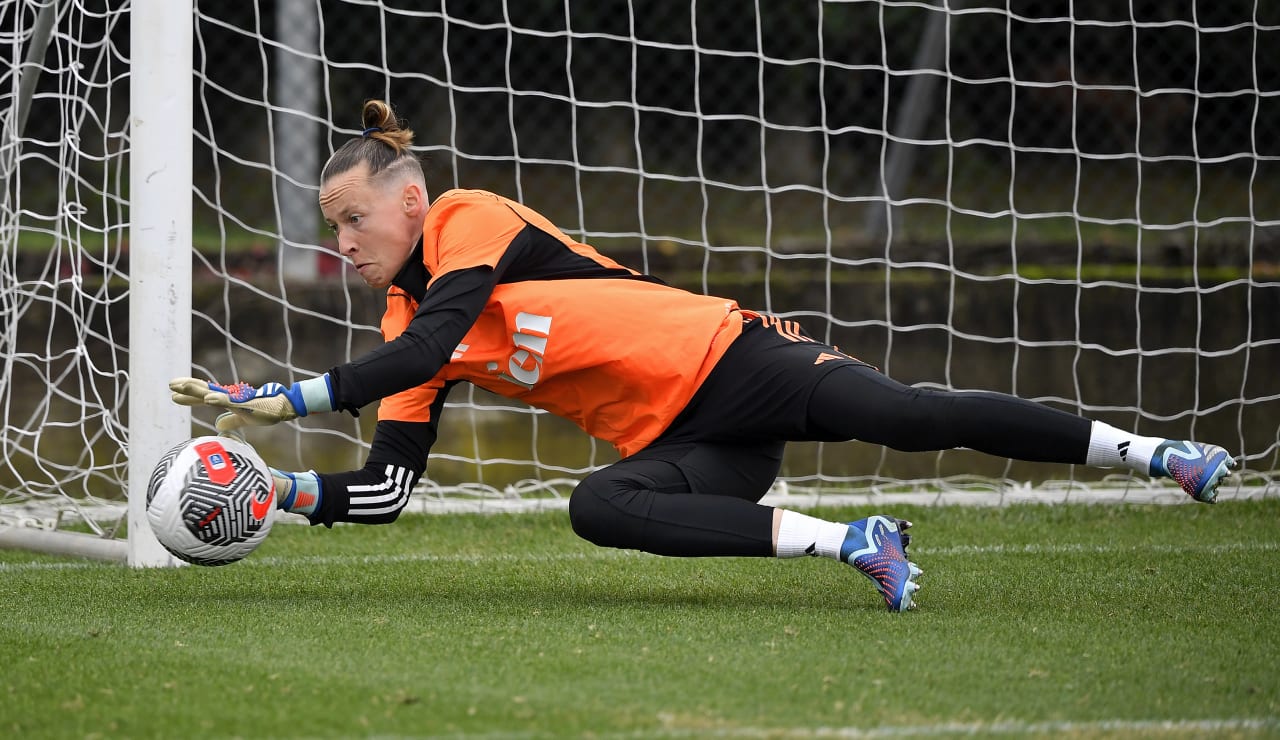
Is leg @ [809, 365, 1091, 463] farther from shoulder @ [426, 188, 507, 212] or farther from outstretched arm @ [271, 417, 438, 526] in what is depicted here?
outstretched arm @ [271, 417, 438, 526]

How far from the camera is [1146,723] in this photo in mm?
2104

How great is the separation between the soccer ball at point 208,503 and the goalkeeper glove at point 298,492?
15 cm

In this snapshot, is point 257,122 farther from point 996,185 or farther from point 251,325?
point 996,185

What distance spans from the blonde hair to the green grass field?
0.93 metres

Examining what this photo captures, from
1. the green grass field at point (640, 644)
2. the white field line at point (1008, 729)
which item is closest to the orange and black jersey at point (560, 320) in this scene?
the green grass field at point (640, 644)

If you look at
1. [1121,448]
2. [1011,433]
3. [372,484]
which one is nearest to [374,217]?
[372,484]

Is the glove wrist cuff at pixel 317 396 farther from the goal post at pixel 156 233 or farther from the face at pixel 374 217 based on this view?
the goal post at pixel 156 233

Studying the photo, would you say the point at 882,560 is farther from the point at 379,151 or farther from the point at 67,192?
the point at 67,192

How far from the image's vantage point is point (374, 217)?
3.05 m

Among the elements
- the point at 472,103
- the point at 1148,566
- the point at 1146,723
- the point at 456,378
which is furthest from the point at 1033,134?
the point at 1146,723

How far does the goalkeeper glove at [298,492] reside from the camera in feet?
10.4

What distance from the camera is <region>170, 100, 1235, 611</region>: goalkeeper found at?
9.40ft

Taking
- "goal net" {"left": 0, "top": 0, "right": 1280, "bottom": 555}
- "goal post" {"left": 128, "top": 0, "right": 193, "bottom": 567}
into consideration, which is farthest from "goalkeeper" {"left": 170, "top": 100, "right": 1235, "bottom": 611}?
"goal net" {"left": 0, "top": 0, "right": 1280, "bottom": 555}

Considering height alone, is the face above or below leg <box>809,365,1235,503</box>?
above
